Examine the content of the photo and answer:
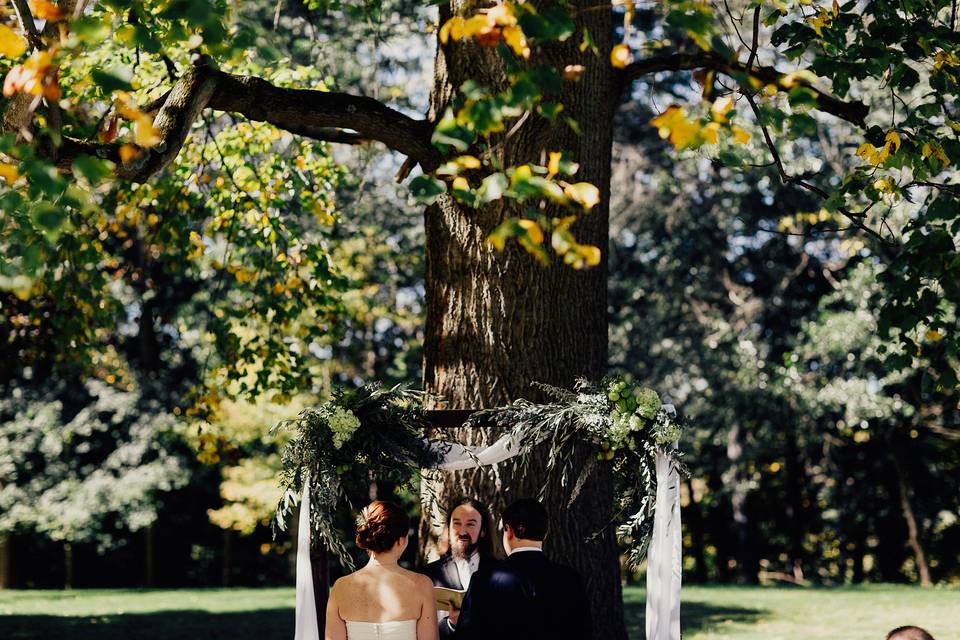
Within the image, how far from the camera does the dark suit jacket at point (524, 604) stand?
17.9 ft

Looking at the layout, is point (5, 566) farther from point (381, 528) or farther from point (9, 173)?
point (9, 173)

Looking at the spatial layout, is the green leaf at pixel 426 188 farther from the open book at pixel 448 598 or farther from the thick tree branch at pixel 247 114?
the open book at pixel 448 598

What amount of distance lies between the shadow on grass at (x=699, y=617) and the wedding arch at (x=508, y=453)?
631 centimetres

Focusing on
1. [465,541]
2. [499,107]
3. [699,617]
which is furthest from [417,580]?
[699,617]

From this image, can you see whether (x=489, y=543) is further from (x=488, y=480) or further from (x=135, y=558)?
(x=135, y=558)

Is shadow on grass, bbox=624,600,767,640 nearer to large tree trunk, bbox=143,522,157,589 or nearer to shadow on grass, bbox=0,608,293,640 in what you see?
shadow on grass, bbox=0,608,293,640

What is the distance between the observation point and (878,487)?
87.0 feet

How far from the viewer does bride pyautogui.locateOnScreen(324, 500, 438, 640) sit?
18.1 feet

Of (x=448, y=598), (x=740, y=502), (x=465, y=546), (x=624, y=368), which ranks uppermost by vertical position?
(x=624, y=368)

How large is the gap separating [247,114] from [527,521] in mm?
3456

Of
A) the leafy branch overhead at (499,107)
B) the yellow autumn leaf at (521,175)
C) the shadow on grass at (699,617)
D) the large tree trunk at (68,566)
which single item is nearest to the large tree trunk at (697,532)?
the shadow on grass at (699,617)

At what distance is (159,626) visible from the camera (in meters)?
15.0

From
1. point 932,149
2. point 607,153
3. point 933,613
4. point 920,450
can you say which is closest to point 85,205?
point 607,153

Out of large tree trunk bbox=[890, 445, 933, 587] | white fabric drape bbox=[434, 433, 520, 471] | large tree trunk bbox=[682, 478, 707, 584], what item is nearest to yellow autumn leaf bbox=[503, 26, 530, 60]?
white fabric drape bbox=[434, 433, 520, 471]
